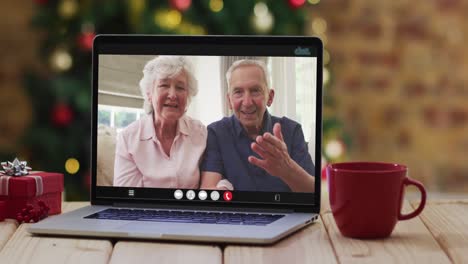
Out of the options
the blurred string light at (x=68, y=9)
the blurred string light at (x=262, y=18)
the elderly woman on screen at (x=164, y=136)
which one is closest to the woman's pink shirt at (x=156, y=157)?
the elderly woman on screen at (x=164, y=136)

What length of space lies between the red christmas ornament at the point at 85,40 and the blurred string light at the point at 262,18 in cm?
53

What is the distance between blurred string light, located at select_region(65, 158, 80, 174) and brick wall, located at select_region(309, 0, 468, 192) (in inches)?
42.1

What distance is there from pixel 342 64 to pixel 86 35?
1.09m

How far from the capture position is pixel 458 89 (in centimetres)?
320

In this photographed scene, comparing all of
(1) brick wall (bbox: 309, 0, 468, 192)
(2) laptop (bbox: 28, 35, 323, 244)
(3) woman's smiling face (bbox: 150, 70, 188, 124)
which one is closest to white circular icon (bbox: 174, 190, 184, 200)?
(2) laptop (bbox: 28, 35, 323, 244)

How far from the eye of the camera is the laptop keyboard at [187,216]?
41.7 inches

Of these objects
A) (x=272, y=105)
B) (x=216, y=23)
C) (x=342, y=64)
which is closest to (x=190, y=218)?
(x=272, y=105)

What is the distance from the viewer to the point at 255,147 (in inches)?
44.4

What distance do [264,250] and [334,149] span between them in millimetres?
1965

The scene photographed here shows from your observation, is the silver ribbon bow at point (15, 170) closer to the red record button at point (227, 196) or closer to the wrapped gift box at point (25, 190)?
the wrapped gift box at point (25, 190)

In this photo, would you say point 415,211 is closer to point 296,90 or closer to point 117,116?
point 296,90

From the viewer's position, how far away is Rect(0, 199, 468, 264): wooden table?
90cm

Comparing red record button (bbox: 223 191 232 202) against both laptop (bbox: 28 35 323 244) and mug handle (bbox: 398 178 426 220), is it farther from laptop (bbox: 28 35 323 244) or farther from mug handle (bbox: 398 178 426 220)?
mug handle (bbox: 398 178 426 220)

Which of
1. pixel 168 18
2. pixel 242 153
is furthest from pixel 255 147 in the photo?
pixel 168 18
